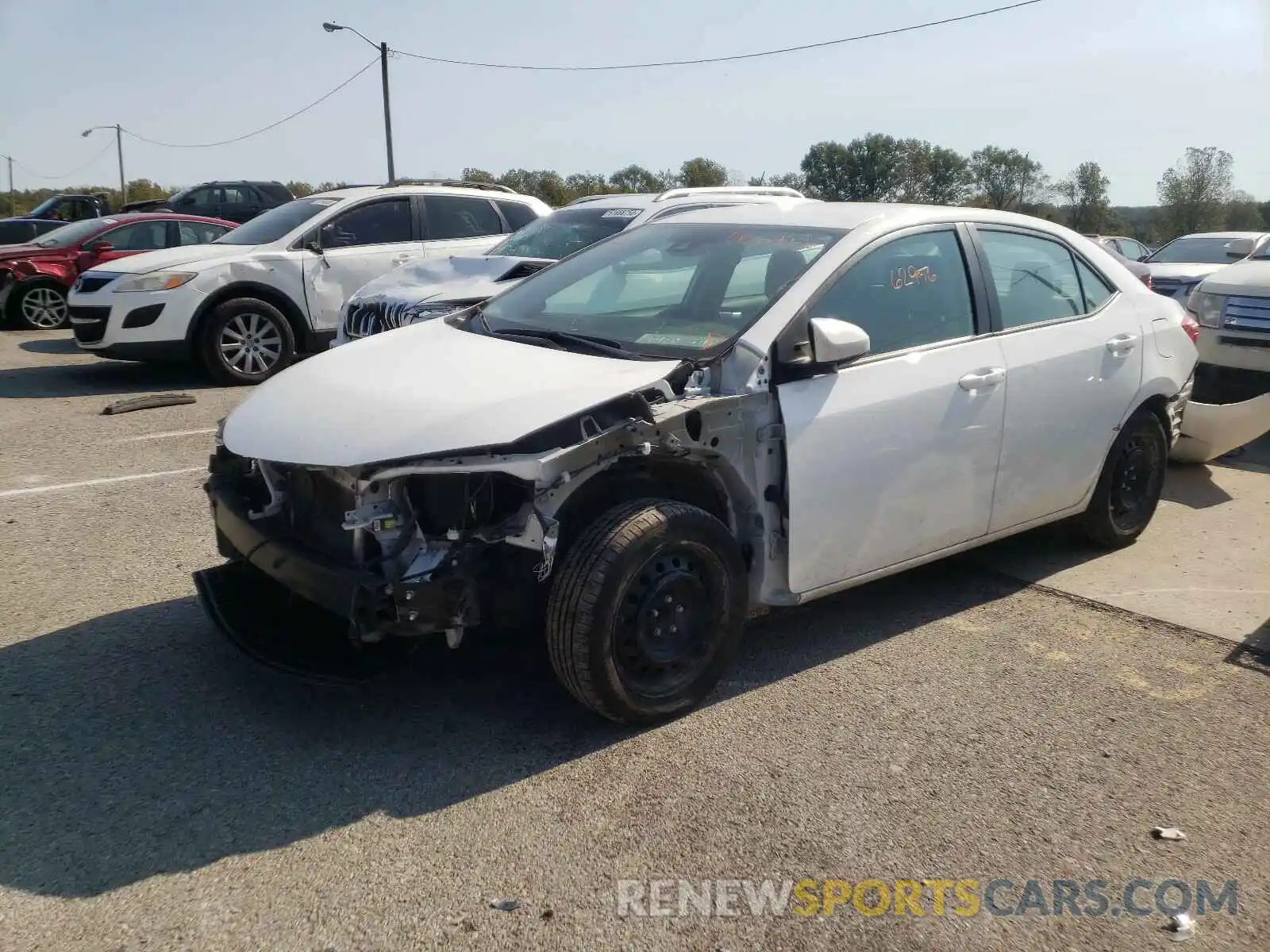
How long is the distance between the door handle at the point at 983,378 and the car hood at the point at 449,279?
429cm

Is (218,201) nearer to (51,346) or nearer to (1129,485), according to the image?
(51,346)

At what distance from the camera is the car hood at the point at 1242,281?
8008mm

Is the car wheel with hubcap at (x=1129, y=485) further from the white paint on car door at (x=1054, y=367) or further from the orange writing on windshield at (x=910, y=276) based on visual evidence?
the orange writing on windshield at (x=910, y=276)

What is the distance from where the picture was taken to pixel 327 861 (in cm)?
291

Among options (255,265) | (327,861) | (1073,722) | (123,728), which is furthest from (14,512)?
(1073,722)

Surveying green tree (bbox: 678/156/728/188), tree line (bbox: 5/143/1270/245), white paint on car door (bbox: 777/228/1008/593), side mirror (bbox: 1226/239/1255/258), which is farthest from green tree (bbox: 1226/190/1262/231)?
white paint on car door (bbox: 777/228/1008/593)

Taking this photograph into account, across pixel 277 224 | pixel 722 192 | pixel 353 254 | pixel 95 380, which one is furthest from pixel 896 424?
pixel 95 380

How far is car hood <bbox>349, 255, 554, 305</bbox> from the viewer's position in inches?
317

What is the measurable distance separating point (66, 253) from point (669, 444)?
13014 mm

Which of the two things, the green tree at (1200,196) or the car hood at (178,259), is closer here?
the car hood at (178,259)

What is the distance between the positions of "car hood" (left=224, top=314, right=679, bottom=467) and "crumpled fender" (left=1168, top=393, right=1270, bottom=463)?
452 centimetres

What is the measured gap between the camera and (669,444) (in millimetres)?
3588

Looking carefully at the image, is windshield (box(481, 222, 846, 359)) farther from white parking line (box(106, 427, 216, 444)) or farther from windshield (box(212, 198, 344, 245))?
windshield (box(212, 198, 344, 245))

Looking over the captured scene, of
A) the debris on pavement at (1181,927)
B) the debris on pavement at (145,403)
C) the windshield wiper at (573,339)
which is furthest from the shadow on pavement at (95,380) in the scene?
the debris on pavement at (1181,927)
